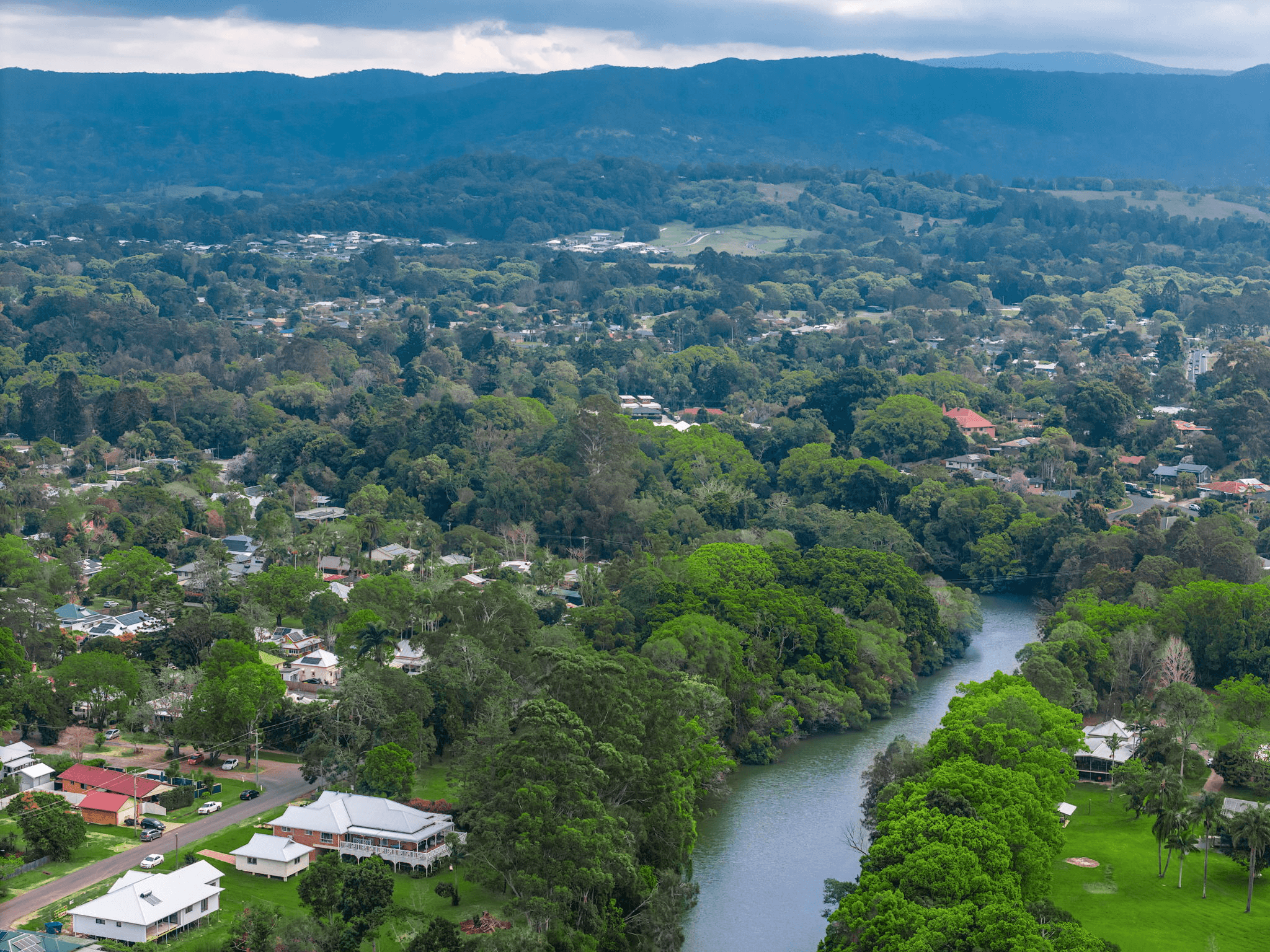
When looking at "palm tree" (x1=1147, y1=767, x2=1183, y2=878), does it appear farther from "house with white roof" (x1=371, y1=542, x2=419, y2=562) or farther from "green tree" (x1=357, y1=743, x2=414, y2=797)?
"house with white roof" (x1=371, y1=542, x2=419, y2=562)

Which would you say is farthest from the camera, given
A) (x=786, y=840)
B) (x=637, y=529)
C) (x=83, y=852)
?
(x=637, y=529)

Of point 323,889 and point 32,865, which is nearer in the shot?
point 323,889

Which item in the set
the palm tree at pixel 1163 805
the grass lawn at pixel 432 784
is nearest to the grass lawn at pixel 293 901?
the grass lawn at pixel 432 784

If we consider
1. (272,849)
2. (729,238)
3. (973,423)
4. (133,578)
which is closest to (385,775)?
(272,849)

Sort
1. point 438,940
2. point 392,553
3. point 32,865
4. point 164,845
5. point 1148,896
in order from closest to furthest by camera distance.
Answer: point 438,940 → point 1148,896 → point 32,865 → point 164,845 → point 392,553

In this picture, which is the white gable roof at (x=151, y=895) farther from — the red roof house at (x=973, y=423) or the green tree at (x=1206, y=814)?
the red roof house at (x=973, y=423)

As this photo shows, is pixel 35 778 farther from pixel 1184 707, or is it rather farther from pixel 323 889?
pixel 1184 707

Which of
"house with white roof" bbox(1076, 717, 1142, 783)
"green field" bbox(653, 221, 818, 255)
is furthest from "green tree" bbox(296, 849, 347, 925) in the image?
"green field" bbox(653, 221, 818, 255)
